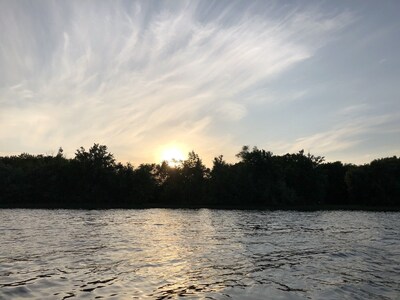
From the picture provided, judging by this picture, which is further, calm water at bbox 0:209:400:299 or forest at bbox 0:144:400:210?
forest at bbox 0:144:400:210

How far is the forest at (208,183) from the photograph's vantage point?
458 feet

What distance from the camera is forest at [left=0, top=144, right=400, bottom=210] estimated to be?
140m

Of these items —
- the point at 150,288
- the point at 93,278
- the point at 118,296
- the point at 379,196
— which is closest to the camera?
the point at 118,296

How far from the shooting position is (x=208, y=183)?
6083 inches

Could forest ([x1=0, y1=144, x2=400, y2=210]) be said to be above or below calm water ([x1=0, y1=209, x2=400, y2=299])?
above

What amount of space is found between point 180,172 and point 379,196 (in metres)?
77.4

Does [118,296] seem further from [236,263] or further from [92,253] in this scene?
[92,253]

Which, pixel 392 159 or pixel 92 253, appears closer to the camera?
pixel 92 253

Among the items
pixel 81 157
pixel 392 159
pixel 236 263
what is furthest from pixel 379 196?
pixel 236 263

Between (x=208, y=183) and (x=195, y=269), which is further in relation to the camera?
(x=208, y=183)

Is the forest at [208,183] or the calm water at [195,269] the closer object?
the calm water at [195,269]

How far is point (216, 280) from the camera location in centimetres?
1838

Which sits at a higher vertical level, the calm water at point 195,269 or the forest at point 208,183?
the forest at point 208,183

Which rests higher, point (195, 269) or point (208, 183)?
point (208, 183)
